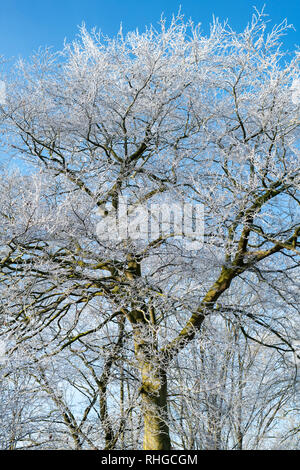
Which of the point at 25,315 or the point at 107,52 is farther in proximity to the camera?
the point at 107,52

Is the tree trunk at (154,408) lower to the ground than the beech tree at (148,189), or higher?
lower

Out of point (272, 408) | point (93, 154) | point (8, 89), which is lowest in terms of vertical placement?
point (272, 408)

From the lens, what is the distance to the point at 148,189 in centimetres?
732

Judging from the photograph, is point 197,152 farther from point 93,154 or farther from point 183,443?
point 183,443

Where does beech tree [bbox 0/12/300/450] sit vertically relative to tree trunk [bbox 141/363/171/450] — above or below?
above

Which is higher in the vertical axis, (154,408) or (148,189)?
(148,189)

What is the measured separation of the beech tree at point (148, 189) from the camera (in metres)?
6.04

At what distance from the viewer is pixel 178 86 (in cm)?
717

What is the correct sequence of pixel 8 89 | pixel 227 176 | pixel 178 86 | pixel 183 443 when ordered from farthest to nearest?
pixel 183 443 < pixel 8 89 < pixel 178 86 < pixel 227 176

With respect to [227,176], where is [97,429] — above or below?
below

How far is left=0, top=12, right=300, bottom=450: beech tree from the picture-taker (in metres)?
6.04

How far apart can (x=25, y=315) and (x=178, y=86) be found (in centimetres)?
427

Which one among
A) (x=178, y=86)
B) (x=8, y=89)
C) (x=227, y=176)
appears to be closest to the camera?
(x=227, y=176)
